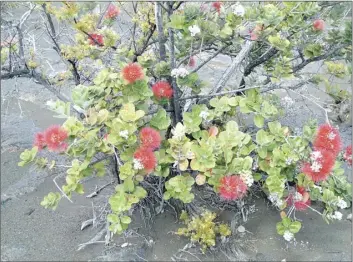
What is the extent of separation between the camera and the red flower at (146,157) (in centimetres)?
145

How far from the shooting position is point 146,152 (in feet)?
4.81

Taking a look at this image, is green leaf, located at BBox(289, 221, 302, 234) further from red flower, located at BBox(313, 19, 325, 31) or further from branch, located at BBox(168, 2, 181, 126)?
red flower, located at BBox(313, 19, 325, 31)

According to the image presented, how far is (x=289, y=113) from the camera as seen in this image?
2750 millimetres

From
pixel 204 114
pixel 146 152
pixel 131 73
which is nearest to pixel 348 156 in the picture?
pixel 204 114

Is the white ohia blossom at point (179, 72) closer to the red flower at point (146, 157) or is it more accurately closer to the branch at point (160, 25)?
the branch at point (160, 25)

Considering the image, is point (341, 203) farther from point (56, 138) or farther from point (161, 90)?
point (56, 138)

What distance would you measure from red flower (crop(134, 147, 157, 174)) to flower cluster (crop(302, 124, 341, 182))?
570 millimetres

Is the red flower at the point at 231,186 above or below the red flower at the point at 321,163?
below

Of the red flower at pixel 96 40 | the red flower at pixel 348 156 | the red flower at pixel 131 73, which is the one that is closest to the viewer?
the red flower at pixel 131 73

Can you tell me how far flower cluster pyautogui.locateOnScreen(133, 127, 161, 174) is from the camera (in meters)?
1.45

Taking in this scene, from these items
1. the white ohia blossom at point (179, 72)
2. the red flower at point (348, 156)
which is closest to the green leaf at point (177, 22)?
the white ohia blossom at point (179, 72)

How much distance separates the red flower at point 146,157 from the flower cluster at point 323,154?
570 mm

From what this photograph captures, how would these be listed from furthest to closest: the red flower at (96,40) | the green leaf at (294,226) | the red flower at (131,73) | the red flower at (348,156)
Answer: the red flower at (96,40)
the red flower at (348,156)
the green leaf at (294,226)
the red flower at (131,73)

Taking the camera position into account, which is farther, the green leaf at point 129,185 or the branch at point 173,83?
the branch at point 173,83
